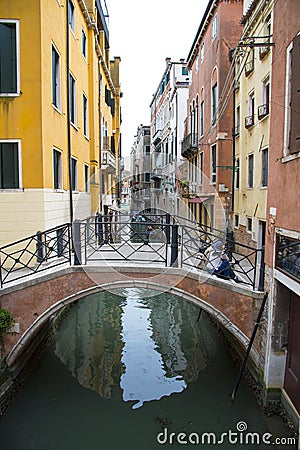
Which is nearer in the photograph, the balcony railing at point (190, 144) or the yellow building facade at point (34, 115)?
the yellow building facade at point (34, 115)

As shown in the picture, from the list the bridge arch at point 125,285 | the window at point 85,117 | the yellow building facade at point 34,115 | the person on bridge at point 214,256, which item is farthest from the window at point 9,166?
the window at point 85,117

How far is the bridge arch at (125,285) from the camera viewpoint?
6.86m

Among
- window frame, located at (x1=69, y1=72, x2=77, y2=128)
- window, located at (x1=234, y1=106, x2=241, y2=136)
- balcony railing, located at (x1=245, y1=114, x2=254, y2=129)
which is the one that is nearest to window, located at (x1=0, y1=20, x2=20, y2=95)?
window frame, located at (x1=69, y1=72, x2=77, y2=128)

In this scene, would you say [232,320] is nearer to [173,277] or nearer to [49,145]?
[173,277]

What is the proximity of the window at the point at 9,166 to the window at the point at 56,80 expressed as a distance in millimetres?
1819

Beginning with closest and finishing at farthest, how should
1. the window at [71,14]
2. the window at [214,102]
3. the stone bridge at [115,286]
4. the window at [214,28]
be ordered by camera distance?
the stone bridge at [115,286], the window at [71,14], the window at [214,28], the window at [214,102]

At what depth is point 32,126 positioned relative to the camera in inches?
328

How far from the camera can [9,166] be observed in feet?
27.7

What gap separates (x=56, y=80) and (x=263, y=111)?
6066mm

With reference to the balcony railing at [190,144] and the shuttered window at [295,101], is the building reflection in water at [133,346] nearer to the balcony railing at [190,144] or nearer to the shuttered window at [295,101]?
the shuttered window at [295,101]

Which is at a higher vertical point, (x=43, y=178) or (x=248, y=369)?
(x=43, y=178)

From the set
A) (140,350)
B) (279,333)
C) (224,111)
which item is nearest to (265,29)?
(224,111)

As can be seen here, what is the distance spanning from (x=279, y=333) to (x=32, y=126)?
266 inches

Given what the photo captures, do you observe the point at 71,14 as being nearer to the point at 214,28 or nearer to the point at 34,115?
the point at 34,115
